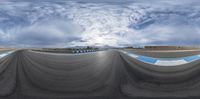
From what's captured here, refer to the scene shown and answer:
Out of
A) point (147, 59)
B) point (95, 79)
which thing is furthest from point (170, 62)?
point (95, 79)

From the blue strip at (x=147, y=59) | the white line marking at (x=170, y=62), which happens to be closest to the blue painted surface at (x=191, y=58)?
the white line marking at (x=170, y=62)

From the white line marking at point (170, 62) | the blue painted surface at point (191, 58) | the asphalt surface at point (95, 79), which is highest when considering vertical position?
the blue painted surface at point (191, 58)

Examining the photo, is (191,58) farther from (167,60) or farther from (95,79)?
(95,79)

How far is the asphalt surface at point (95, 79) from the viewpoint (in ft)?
29.2

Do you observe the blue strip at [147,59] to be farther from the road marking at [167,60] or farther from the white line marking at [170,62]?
the white line marking at [170,62]

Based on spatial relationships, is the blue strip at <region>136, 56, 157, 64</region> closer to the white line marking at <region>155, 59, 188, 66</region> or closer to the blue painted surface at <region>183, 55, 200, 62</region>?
the white line marking at <region>155, 59, 188, 66</region>

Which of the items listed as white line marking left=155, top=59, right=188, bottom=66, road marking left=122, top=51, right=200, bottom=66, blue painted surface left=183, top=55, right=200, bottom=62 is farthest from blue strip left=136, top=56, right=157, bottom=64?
blue painted surface left=183, top=55, right=200, bottom=62

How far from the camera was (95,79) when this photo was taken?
8.95 meters

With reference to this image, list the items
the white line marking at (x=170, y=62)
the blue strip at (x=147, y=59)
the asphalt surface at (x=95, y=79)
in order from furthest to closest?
the blue strip at (x=147, y=59) < the white line marking at (x=170, y=62) < the asphalt surface at (x=95, y=79)

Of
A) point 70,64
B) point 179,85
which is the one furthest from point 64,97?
point 179,85

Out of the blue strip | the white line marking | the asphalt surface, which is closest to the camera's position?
the asphalt surface

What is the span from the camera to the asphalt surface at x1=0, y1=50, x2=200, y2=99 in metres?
8.89

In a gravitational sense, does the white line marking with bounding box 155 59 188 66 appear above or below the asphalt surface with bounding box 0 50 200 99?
above

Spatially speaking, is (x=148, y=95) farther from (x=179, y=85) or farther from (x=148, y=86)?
(x=179, y=85)
